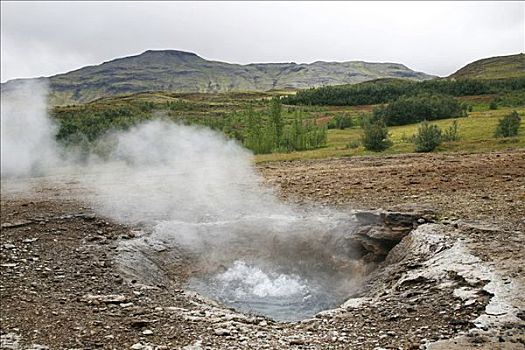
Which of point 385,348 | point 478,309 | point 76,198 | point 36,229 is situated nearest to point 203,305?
point 385,348

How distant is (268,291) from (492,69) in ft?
237

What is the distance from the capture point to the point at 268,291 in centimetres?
940

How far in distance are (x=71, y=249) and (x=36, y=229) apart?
54.7 inches

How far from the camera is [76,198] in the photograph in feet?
44.8

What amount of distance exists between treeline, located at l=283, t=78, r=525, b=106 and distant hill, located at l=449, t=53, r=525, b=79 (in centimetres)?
339

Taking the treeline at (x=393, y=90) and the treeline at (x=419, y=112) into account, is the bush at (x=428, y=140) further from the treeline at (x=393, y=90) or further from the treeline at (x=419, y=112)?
the treeline at (x=393, y=90)

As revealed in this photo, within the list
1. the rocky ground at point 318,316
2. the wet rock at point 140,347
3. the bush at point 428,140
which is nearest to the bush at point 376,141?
the bush at point 428,140

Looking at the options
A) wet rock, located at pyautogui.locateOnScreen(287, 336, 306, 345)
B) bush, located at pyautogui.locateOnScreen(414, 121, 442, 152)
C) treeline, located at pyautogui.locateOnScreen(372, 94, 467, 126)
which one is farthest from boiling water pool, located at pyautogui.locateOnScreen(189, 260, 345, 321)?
Result: treeline, located at pyautogui.locateOnScreen(372, 94, 467, 126)

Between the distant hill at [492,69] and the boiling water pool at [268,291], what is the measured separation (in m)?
56.4

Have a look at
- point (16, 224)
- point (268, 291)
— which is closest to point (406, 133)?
point (268, 291)

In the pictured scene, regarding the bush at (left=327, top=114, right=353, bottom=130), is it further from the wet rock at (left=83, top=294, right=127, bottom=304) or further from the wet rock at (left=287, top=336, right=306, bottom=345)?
the wet rock at (left=287, top=336, right=306, bottom=345)

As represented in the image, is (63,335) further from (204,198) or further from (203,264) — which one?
(204,198)

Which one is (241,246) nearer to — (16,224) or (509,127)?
(16,224)

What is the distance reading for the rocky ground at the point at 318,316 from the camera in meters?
5.79
